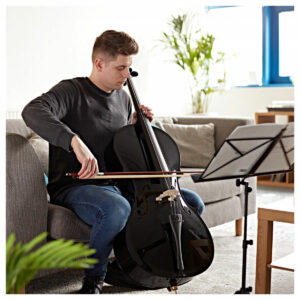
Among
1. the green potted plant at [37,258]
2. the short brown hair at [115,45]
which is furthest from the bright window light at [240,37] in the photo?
the green potted plant at [37,258]

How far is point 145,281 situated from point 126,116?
0.75 meters

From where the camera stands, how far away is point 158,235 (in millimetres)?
1831

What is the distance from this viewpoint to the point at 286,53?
18.6 feet

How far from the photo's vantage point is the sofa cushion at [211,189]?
2.76 m

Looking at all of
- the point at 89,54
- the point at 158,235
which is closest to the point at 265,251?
the point at 158,235

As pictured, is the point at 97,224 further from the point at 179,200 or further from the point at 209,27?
the point at 209,27

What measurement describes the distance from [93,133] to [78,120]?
3.1 inches

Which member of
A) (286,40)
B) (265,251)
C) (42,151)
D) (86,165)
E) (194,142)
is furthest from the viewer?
(286,40)

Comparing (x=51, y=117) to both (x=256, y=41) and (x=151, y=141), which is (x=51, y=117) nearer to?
(x=151, y=141)

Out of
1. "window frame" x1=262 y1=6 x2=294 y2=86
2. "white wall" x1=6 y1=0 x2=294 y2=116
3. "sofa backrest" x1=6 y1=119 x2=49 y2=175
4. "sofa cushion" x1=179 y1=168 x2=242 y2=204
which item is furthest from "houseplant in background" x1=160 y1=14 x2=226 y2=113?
"sofa backrest" x1=6 y1=119 x2=49 y2=175

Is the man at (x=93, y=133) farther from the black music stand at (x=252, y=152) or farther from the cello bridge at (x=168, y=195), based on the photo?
the black music stand at (x=252, y=152)

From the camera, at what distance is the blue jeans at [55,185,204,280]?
6.35ft

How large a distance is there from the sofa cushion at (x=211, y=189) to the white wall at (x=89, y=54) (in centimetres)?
103

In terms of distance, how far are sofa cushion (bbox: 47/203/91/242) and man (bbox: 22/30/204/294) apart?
0.03 m
